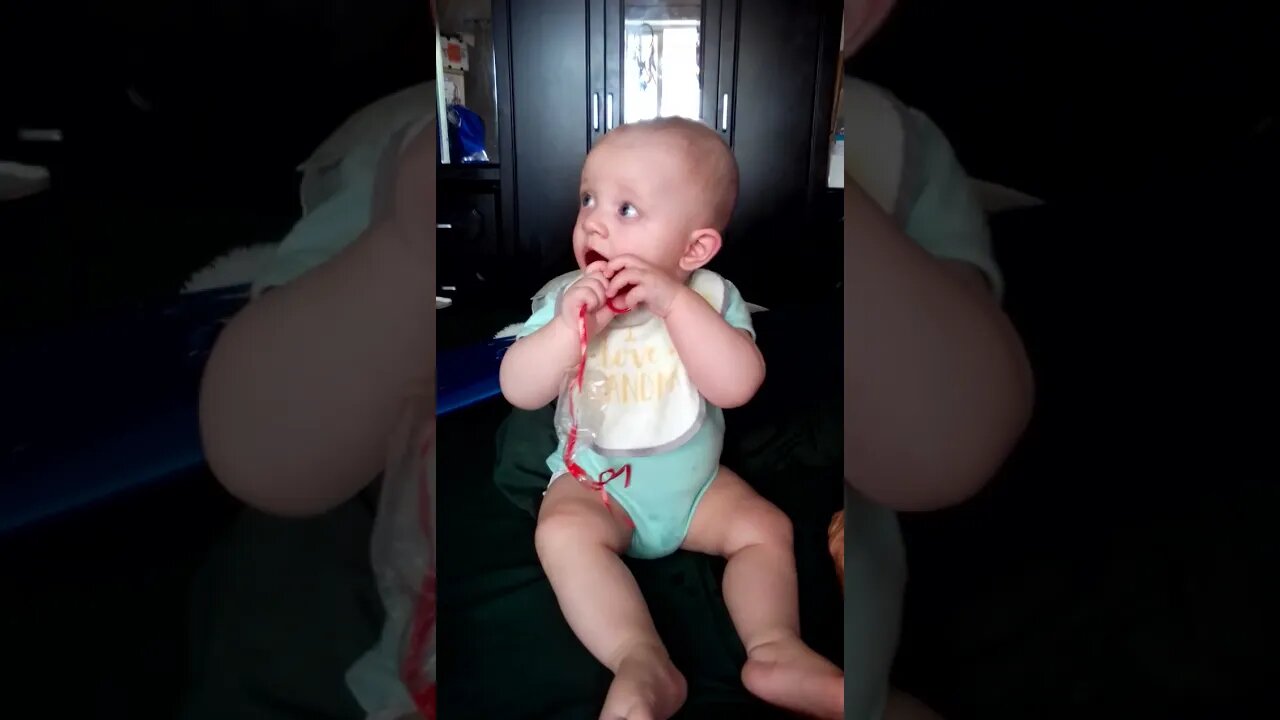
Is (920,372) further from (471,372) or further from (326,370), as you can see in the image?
(471,372)

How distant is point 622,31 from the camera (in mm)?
502

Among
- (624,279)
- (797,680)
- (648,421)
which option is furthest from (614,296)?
(797,680)

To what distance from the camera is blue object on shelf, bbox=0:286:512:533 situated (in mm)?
163

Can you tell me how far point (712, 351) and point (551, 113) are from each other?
0.63ft

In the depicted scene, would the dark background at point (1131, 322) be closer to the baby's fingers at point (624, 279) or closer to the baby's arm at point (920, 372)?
the baby's arm at point (920, 372)

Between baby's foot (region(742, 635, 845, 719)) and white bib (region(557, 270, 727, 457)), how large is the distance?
18cm

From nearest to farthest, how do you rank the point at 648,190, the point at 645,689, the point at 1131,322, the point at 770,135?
the point at 1131,322 < the point at 645,689 < the point at 648,190 < the point at 770,135

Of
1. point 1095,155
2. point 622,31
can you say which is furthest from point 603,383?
point 1095,155

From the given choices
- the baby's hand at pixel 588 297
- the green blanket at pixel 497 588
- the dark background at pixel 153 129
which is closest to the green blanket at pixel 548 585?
the green blanket at pixel 497 588

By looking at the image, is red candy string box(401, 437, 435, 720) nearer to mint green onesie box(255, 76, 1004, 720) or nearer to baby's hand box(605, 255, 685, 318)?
mint green onesie box(255, 76, 1004, 720)

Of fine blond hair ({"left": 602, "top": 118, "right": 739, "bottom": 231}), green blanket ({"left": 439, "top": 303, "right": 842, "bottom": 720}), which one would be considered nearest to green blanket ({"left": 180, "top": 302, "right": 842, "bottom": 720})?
green blanket ({"left": 439, "top": 303, "right": 842, "bottom": 720})

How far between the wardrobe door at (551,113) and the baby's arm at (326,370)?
0.85 ft

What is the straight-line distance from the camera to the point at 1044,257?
17 centimetres

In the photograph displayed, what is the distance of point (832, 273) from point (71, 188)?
346 millimetres
